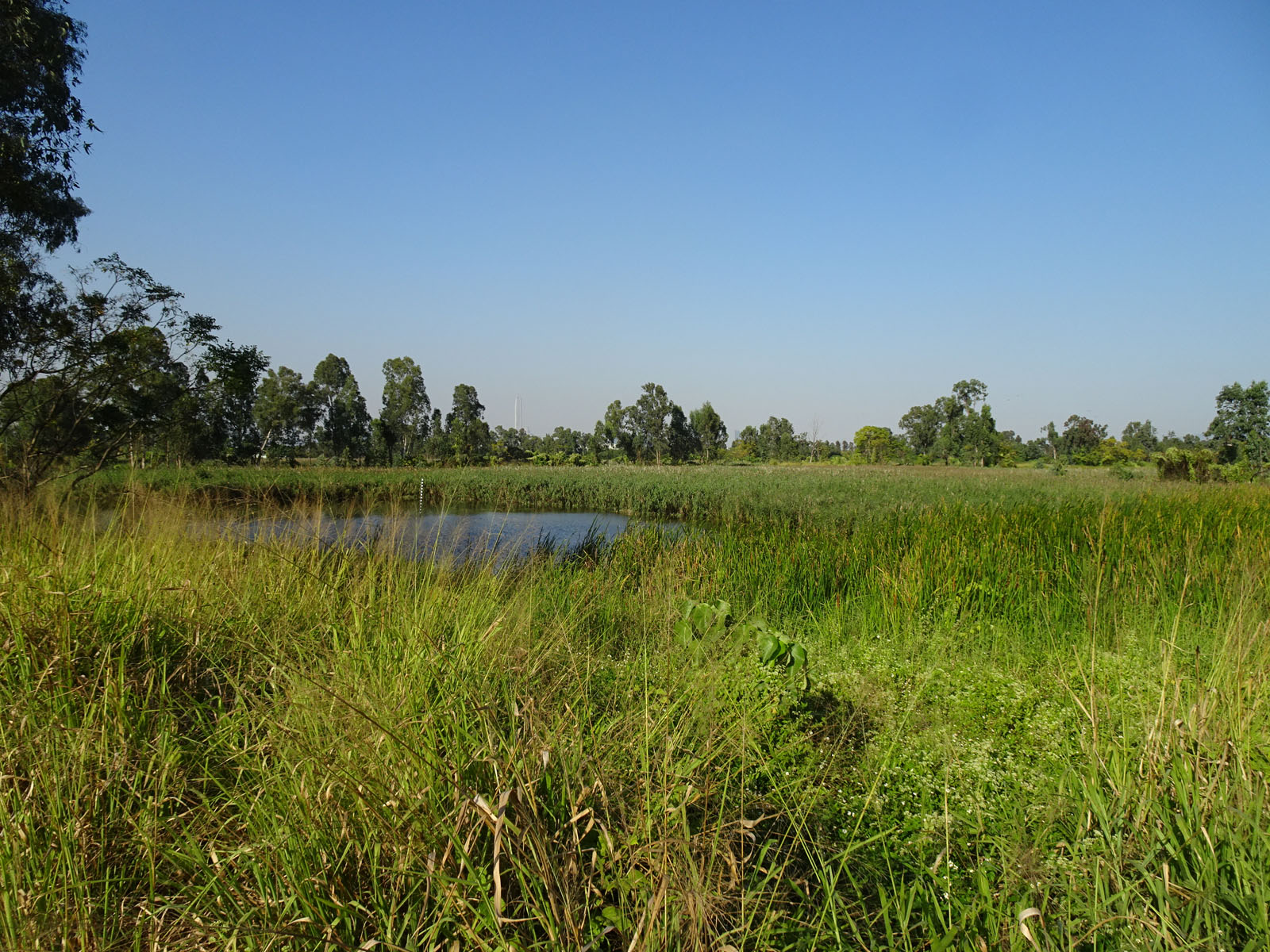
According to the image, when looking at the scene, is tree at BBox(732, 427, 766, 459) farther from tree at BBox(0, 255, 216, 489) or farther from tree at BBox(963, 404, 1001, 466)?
tree at BBox(0, 255, 216, 489)

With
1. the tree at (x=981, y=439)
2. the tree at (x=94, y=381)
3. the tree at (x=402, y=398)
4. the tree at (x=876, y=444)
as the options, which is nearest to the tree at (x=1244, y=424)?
the tree at (x=981, y=439)

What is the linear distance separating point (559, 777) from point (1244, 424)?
32.6 m

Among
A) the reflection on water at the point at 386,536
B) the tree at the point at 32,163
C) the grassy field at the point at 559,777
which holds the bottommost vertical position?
the grassy field at the point at 559,777

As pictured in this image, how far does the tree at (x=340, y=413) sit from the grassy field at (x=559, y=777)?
37.3 meters

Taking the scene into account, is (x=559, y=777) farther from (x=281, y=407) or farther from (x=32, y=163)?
(x=281, y=407)

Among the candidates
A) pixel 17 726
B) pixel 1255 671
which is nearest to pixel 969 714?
pixel 1255 671

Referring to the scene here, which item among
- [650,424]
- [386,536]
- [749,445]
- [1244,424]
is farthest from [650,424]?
[386,536]

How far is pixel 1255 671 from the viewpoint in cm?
225

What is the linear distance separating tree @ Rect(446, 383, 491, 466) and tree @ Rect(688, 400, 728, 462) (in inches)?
807

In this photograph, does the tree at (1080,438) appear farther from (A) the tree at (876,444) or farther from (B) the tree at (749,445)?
(B) the tree at (749,445)

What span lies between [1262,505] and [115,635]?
13.3 m

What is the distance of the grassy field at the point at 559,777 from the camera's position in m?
1.21

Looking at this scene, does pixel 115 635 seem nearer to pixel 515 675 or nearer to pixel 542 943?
pixel 515 675

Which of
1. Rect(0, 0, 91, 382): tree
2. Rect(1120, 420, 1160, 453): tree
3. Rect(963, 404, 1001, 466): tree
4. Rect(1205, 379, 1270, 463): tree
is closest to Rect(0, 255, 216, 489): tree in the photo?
Rect(0, 0, 91, 382): tree
